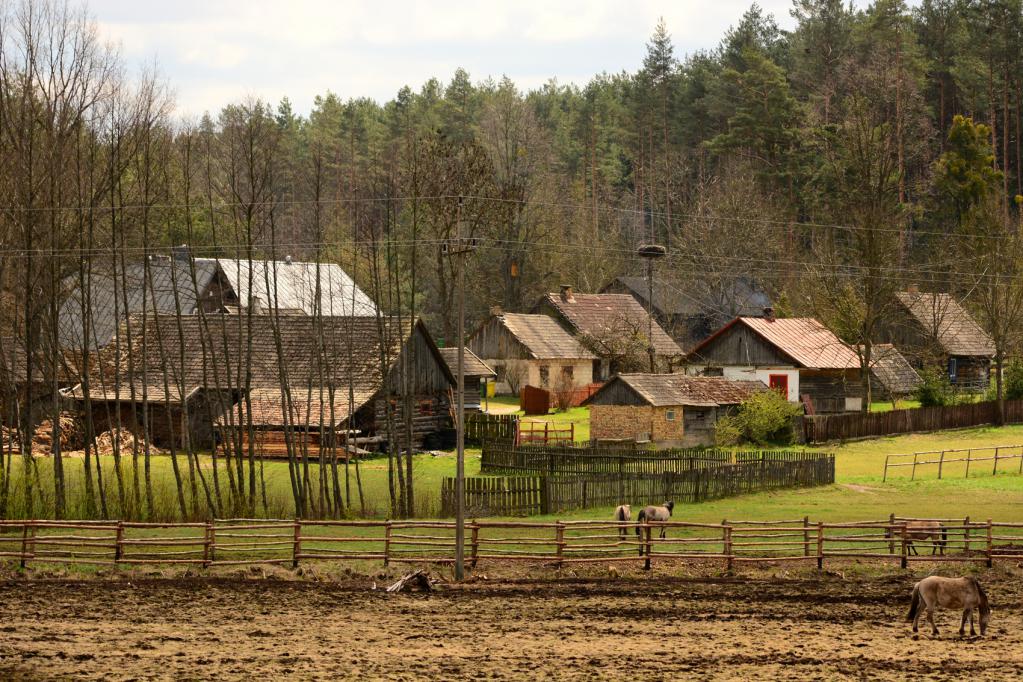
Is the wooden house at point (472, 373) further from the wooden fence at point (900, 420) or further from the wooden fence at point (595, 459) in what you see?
the wooden fence at point (900, 420)

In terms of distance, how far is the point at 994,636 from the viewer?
23656mm

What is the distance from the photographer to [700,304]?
96.1 m

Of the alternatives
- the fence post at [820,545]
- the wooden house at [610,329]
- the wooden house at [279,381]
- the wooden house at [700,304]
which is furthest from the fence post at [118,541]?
the wooden house at [700,304]

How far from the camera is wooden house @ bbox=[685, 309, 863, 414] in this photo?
6819 cm

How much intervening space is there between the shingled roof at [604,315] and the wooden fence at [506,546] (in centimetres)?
4698

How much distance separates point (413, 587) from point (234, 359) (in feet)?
105

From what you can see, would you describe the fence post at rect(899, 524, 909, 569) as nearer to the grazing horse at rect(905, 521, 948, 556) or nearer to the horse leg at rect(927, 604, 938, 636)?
the grazing horse at rect(905, 521, 948, 556)

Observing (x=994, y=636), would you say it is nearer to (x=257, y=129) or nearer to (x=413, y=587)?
(x=413, y=587)

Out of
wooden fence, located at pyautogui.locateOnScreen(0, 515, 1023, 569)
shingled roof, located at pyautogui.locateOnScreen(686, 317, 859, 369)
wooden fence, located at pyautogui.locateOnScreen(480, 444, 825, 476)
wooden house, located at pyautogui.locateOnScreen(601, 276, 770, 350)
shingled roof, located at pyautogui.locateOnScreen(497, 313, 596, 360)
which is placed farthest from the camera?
wooden house, located at pyautogui.locateOnScreen(601, 276, 770, 350)

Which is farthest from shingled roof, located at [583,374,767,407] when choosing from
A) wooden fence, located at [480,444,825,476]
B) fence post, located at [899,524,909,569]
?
fence post, located at [899,524,909,569]

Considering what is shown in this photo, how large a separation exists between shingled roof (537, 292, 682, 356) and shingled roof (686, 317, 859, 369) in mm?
9340

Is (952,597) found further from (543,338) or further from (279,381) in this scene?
(543,338)

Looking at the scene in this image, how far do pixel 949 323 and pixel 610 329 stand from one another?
19766 mm

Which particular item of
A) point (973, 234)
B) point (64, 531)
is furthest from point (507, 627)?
point (973, 234)
